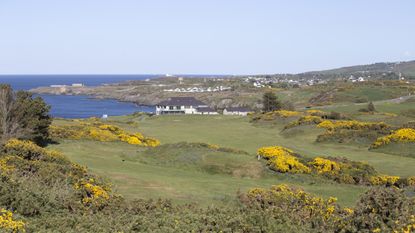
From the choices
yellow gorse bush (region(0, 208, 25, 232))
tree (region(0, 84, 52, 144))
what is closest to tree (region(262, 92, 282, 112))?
tree (region(0, 84, 52, 144))

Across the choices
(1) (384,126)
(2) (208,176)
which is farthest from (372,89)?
(2) (208,176)

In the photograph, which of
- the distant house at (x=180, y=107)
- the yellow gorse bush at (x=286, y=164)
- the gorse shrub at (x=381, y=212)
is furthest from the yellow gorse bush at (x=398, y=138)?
the distant house at (x=180, y=107)

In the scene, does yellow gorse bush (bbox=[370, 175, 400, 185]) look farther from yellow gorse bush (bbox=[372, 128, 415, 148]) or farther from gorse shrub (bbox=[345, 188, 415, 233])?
yellow gorse bush (bbox=[372, 128, 415, 148])

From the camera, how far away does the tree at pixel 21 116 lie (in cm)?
3111

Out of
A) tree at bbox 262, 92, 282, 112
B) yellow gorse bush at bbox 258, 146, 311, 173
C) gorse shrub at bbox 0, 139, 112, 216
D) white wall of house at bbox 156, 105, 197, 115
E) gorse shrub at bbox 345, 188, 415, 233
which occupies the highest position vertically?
gorse shrub at bbox 345, 188, 415, 233

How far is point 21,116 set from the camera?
107ft

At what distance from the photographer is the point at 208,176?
25406 mm

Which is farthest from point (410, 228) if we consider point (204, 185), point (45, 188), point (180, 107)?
point (180, 107)

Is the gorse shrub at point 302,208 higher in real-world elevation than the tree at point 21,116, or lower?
lower

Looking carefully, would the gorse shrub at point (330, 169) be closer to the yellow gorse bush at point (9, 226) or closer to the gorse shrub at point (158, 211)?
the gorse shrub at point (158, 211)

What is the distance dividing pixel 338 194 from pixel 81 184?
1179 cm

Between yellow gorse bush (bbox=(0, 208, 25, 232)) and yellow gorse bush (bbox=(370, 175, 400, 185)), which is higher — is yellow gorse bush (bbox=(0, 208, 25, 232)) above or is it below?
above

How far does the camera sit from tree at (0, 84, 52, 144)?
3111 centimetres

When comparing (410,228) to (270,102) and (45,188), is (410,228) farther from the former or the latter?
(270,102)
